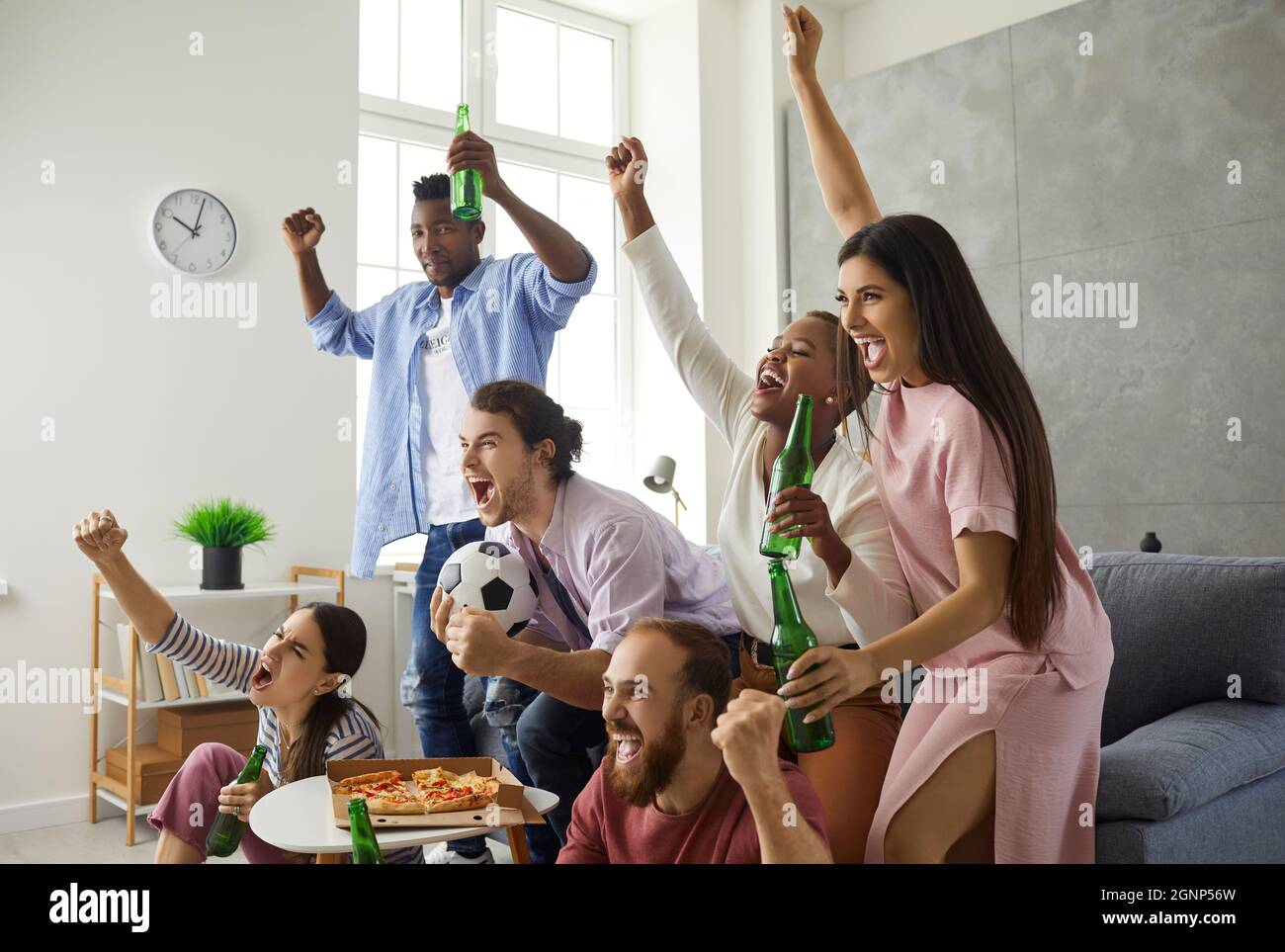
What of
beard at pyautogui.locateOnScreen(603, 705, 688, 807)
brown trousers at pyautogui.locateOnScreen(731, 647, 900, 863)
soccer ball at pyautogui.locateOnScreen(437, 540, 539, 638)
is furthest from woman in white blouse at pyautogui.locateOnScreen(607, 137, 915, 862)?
soccer ball at pyautogui.locateOnScreen(437, 540, 539, 638)

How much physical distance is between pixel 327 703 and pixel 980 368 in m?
1.38

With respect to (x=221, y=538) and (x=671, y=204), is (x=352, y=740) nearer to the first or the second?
(x=221, y=538)

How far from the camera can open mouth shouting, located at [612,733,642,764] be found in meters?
1.47

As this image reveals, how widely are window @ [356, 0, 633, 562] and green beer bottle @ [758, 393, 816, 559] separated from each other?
119 inches

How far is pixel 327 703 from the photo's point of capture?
2156 millimetres

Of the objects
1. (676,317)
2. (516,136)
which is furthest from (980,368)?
(516,136)

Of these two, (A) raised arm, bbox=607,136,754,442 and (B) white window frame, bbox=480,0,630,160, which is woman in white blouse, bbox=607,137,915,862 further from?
(B) white window frame, bbox=480,0,630,160

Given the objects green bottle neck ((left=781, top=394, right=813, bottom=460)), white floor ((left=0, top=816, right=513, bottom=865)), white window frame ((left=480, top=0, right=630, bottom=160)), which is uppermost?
white window frame ((left=480, top=0, right=630, bottom=160))

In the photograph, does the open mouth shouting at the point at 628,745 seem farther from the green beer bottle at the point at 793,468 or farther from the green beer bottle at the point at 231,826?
the green beer bottle at the point at 231,826

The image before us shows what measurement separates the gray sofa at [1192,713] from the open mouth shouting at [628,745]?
0.71 meters

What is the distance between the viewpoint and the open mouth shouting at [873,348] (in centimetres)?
139

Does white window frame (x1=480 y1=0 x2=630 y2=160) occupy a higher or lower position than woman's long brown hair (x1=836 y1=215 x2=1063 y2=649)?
higher

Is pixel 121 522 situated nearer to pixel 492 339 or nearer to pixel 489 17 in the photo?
pixel 492 339
